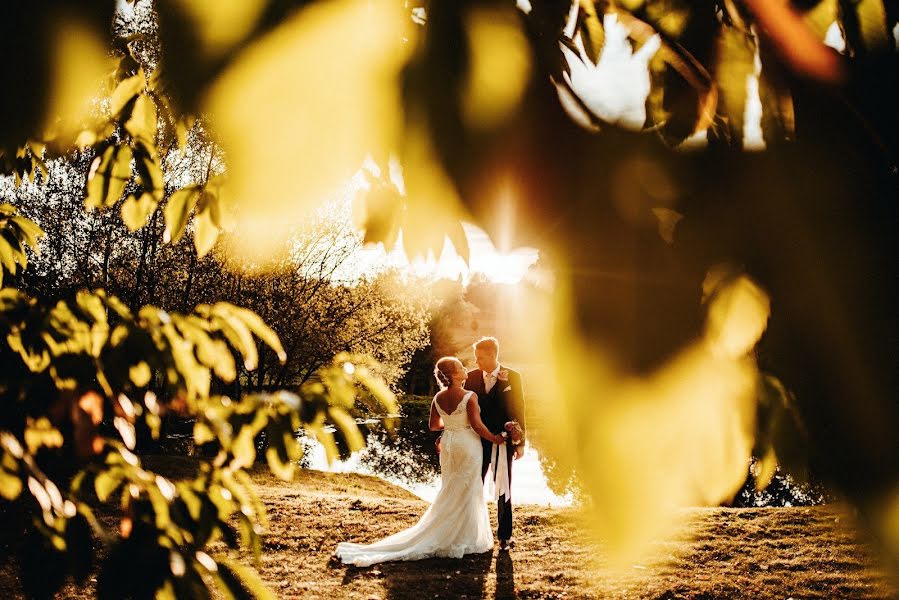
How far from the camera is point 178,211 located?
7.66ft

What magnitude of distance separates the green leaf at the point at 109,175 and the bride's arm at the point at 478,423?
5067 mm

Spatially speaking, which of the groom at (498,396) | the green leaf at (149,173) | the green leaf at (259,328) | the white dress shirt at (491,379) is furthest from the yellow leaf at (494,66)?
the white dress shirt at (491,379)

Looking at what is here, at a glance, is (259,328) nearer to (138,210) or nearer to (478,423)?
(138,210)

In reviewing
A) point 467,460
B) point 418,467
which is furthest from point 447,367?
point 418,467

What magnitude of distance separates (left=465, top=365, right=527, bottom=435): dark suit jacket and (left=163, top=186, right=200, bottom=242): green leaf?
5.16 meters

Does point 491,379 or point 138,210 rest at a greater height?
point 138,210

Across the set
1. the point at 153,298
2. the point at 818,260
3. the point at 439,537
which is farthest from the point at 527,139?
the point at 153,298

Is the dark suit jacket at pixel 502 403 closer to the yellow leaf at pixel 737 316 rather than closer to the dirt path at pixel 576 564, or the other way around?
the dirt path at pixel 576 564

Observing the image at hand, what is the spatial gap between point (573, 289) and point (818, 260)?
44 centimetres

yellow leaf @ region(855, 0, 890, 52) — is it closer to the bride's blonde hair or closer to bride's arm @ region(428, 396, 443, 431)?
the bride's blonde hair

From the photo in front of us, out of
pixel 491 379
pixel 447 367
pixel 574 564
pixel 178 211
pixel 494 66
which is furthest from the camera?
pixel 491 379

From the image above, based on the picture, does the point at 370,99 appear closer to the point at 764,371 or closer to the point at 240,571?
the point at 764,371

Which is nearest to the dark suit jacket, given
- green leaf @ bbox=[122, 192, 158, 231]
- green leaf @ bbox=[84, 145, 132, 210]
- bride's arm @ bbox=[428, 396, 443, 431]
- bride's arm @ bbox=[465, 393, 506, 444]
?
bride's arm @ bbox=[465, 393, 506, 444]

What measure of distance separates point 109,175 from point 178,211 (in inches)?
12.9
